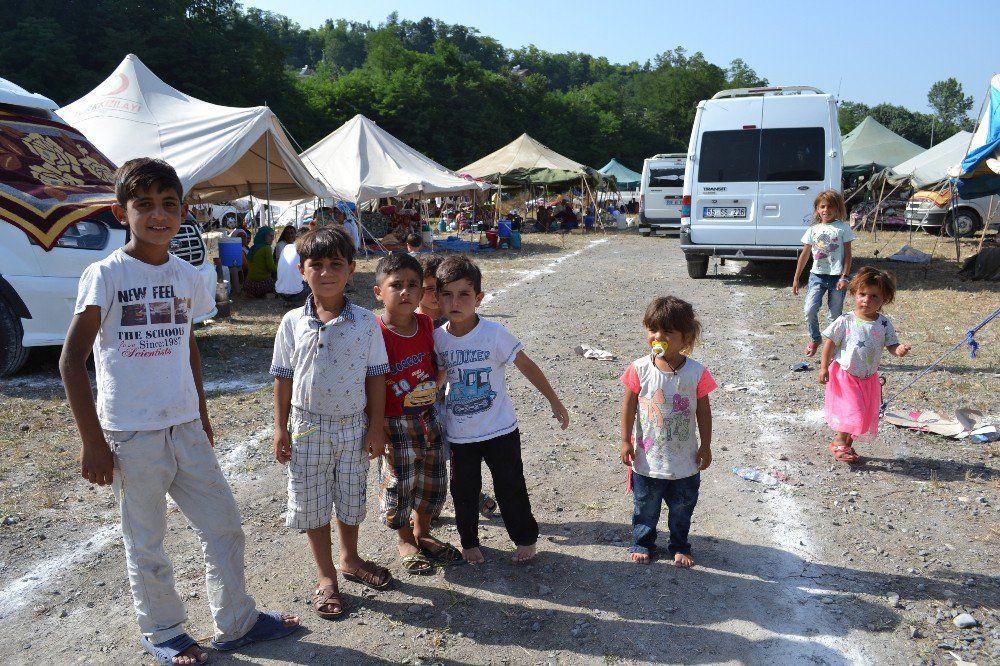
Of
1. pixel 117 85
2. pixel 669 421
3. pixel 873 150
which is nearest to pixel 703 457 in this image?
pixel 669 421

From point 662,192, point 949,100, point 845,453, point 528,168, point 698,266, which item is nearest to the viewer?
point 845,453

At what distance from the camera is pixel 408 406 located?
3400mm

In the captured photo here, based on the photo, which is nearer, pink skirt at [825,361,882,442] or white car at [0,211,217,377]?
pink skirt at [825,361,882,442]

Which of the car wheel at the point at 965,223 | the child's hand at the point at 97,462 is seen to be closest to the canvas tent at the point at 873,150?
the car wheel at the point at 965,223

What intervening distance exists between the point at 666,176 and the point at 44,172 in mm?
19529

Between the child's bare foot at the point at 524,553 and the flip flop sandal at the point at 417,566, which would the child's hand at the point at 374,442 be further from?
the child's bare foot at the point at 524,553

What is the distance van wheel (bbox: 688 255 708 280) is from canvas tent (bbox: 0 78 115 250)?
30.2ft

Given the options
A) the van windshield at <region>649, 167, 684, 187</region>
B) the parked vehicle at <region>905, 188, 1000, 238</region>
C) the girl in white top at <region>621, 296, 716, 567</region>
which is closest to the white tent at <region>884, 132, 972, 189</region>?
the parked vehicle at <region>905, 188, 1000, 238</region>

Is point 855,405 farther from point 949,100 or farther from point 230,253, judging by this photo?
point 949,100

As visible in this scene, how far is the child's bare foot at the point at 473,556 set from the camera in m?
3.63

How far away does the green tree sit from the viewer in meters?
119

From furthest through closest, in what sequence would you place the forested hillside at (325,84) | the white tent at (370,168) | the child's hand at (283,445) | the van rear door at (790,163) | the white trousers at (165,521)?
the forested hillside at (325,84)
the white tent at (370,168)
the van rear door at (790,163)
the child's hand at (283,445)
the white trousers at (165,521)

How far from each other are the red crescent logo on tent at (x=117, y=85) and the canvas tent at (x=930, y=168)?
1885cm

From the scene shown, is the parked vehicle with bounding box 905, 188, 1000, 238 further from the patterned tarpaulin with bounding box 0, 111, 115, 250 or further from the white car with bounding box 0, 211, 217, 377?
the white car with bounding box 0, 211, 217, 377
